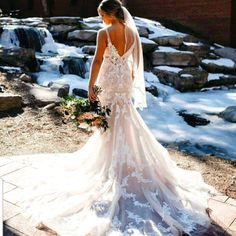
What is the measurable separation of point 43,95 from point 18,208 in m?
5.11

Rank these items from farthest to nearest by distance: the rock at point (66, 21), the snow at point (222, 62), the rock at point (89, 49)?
1. the rock at point (66, 21)
2. the snow at point (222, 62)
3. the rock at point (89, 49)

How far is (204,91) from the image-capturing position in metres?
12.5

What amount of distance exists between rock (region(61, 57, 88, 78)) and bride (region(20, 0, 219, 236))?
24.0 feet

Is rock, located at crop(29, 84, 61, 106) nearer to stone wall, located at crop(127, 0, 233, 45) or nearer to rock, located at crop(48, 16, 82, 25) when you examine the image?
rock, located at crop(48, 16, 82, 25)

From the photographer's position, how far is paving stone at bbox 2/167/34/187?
13.9ft

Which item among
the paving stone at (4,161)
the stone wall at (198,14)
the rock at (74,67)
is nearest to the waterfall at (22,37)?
the rock at (74,67)

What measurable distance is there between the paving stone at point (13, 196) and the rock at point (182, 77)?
357 inches

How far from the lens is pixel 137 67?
13.2 ft

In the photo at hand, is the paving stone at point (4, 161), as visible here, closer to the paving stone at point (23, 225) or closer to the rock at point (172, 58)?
the paving stone at point (23, 225)

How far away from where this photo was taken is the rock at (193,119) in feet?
27.6

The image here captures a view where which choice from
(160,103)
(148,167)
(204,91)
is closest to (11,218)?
(148,167)

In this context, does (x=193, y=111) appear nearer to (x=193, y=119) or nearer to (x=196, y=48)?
(x=193, y=119)

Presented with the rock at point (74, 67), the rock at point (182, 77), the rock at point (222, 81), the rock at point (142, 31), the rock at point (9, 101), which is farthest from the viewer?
the rock at point (142, 31)

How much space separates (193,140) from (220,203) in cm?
321
